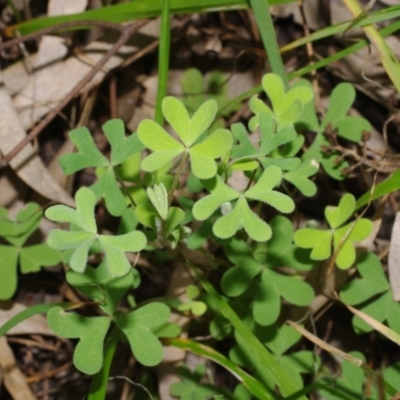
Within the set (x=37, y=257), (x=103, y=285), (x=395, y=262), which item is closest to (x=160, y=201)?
(x=103, y=285)

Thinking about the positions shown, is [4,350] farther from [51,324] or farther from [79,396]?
[51,324]

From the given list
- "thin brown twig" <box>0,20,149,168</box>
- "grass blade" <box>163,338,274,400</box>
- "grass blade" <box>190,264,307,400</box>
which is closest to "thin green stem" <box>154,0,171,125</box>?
"thin brown twig" <box>0,20,149,168</box>

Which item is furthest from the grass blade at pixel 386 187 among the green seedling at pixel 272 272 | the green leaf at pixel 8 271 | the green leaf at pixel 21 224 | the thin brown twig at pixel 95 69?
the green leaf at pixel 8 271

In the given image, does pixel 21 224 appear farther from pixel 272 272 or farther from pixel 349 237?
pixel 349 237

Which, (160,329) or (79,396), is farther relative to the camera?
(79,396)

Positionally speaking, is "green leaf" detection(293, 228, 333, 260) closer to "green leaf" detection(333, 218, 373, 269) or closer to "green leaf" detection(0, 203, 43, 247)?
"green leaf" detection(333, 218, 373, 269)

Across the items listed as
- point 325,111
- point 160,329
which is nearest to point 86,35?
point 325,111
